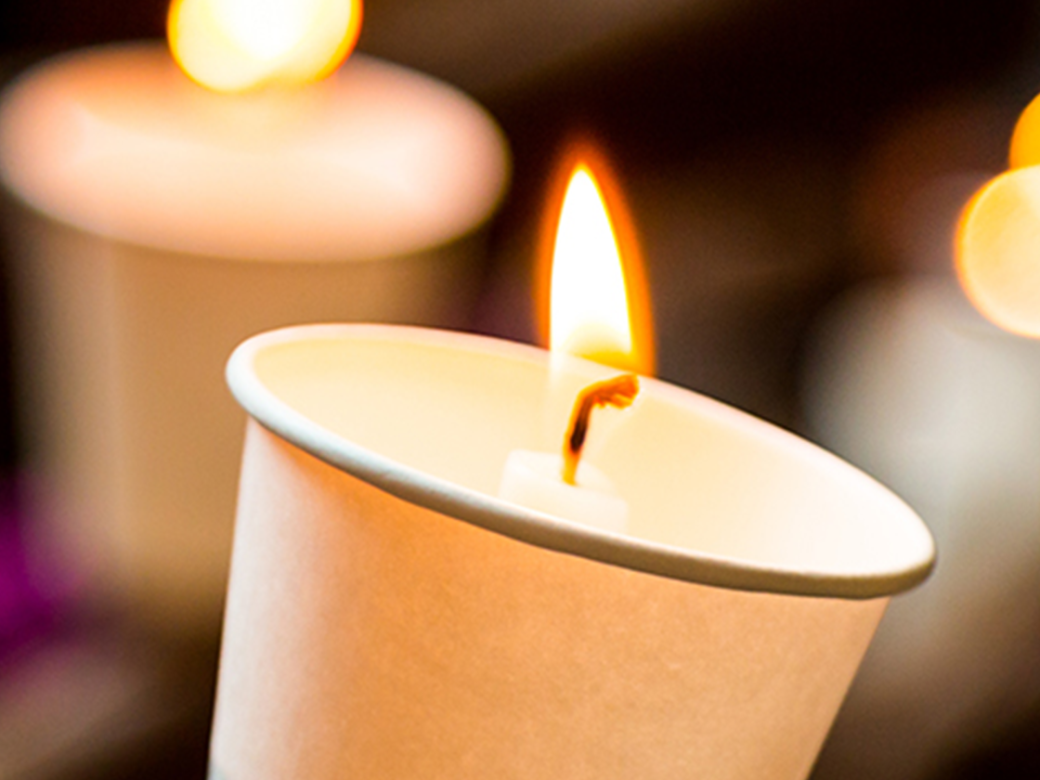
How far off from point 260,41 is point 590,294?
0.28 meters

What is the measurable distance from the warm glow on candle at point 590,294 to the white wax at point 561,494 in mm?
35

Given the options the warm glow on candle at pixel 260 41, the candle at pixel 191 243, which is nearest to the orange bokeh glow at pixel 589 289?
the candle at pixel 191 243

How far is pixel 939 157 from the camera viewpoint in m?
0.39

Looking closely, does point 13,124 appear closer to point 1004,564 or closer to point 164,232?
point 164,232

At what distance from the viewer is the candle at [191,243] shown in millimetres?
391

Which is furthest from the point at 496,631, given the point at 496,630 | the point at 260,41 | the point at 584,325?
the point at 260,41

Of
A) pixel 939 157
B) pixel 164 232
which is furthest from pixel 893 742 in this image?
pixel 164 232

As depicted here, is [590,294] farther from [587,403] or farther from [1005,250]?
[1005,250]

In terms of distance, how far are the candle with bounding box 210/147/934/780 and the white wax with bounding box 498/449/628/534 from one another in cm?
5

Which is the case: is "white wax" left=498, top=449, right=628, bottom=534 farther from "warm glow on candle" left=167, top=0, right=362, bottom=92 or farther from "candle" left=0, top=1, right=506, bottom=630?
"warm glow on candle" left=167, top=0, right=362, bottom=92

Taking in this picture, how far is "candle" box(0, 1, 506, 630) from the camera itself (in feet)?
1.28

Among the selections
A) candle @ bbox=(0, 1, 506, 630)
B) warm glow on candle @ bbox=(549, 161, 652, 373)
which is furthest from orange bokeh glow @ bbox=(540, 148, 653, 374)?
candle @ bbox=(0, 1, 506, 630)

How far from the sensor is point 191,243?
1.25 feet

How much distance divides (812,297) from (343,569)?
0.25 m
